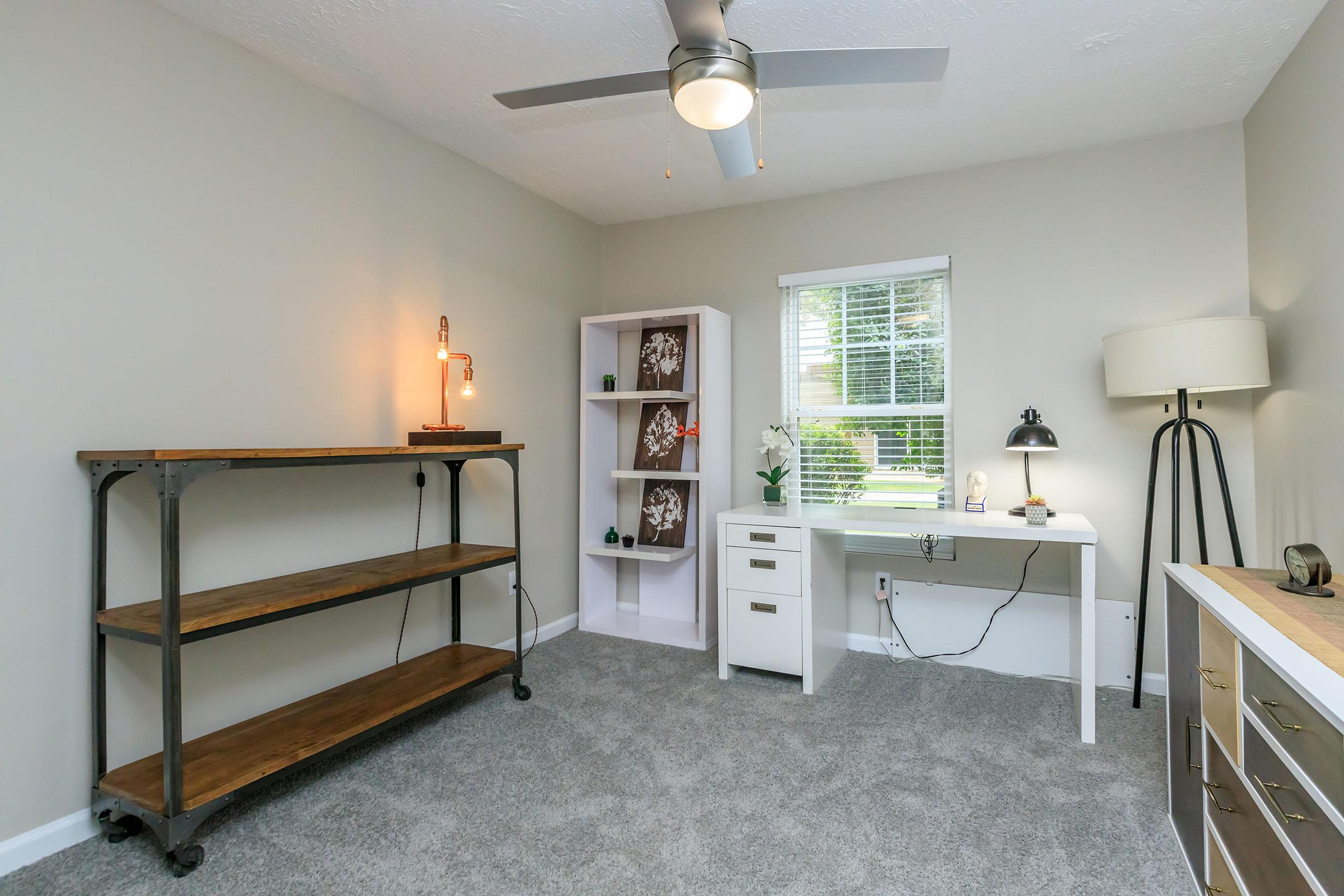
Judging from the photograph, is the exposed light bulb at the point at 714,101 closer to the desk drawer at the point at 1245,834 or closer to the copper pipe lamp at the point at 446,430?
the copper pipe lamp at the point at 446,430

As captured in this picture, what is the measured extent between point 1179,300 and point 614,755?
9.48 ft

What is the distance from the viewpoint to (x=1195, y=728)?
1619 mm

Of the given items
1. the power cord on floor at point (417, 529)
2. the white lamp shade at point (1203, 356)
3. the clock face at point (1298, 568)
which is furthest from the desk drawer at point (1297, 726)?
the power cord on floor at point (417, 529)

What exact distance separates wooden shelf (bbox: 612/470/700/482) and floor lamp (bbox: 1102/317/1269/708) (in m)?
1.89

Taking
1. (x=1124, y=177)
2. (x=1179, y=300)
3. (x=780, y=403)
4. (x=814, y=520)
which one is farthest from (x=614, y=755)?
(x=1124, y=177)

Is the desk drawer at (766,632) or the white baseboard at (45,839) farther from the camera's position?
the desk drawer at (766,632)

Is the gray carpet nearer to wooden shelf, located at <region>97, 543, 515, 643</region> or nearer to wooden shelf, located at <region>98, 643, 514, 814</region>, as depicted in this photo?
wooden shelf, located at <region>98, 643, 514, 814</region>

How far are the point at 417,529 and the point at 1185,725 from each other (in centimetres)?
272

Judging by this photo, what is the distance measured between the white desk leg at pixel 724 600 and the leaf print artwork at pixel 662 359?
108 centimetres

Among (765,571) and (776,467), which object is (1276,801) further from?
(776,467)

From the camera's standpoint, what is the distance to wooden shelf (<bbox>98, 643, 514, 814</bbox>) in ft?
5.70

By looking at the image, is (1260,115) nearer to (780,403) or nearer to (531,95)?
(780,403)

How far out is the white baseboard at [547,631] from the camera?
333 centimetres

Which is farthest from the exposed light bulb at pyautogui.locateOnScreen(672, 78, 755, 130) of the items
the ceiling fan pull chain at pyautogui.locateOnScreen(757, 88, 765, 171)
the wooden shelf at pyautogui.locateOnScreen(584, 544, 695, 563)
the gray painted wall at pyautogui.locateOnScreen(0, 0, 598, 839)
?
the wooden shelf at pyautogui.locateOnScreen(584, 544, 695, 563)
